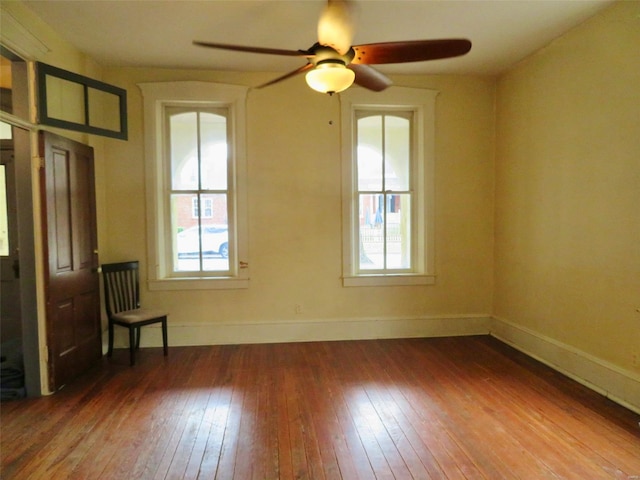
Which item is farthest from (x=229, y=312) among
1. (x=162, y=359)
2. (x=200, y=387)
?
(x=200, y=387)

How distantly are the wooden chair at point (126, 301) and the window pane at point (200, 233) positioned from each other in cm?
47

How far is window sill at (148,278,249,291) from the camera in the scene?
11.7ft

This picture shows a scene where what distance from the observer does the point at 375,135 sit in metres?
3.88

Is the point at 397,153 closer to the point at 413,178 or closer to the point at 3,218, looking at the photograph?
the point at 413,178

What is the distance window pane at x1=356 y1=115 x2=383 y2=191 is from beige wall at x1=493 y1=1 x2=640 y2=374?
134 cm

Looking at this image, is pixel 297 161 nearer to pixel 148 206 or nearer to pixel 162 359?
pixel 148 206

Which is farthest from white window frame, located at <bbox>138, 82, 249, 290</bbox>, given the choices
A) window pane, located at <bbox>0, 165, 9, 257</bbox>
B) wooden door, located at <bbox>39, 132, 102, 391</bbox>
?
window pane, located at <bbox>0, 165, 9, 257</bbox>

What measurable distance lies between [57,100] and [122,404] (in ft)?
8.07

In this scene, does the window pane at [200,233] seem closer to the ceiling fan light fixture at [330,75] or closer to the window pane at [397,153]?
the window pane at [397,153]

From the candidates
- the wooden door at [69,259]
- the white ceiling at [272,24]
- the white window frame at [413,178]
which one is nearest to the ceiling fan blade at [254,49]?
the white ceiling at [272,24]

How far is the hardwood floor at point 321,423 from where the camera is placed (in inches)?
71.5

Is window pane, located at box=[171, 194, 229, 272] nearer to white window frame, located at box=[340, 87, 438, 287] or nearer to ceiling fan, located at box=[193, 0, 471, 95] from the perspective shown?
white window frame, located at box=[340, 87, 438, 287]

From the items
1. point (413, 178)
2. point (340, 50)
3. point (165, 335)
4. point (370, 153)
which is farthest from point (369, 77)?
point (165, 335)

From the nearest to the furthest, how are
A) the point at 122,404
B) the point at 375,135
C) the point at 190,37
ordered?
the point at 122,404 < the point at 190,37 < the point at 375,135
